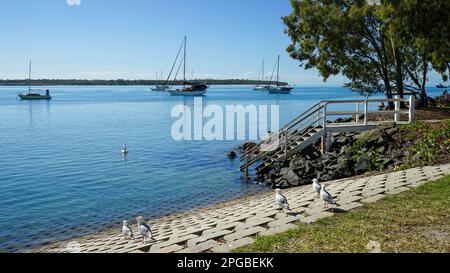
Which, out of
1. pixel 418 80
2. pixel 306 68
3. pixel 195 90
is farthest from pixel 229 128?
pixel 195 90

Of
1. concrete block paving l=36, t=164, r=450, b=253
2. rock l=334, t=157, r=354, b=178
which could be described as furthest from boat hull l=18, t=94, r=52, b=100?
concrete block paving l=36, t=164, r=450, b=253

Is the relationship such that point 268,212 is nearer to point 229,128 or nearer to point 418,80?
point 418,80

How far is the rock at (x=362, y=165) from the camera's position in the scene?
776 inches

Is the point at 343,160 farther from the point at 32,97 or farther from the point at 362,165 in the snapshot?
the point at 32,97

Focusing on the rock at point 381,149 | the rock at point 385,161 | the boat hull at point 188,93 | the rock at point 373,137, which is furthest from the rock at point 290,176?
the boat hull at point 188,93

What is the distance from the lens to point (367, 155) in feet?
68.6

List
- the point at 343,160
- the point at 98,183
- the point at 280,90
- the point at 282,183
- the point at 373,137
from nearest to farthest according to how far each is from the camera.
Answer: the point at 343,160, the point at 282,183, the point at 373,137, the point at 98,183, the point at 280,90

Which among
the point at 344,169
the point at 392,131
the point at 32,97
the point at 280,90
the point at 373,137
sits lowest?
the point at 344,169

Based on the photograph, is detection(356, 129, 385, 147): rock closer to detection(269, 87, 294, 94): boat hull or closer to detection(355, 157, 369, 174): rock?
detection(355, 157, 369, 174): rock

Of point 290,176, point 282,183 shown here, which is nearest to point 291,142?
point 290,176

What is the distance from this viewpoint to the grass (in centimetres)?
801

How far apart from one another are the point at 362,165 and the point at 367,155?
4.12ft

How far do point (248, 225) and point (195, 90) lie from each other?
12697 centimetres

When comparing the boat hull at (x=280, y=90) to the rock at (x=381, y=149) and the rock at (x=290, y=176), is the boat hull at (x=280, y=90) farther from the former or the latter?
the rock at (x=381, y=149)
